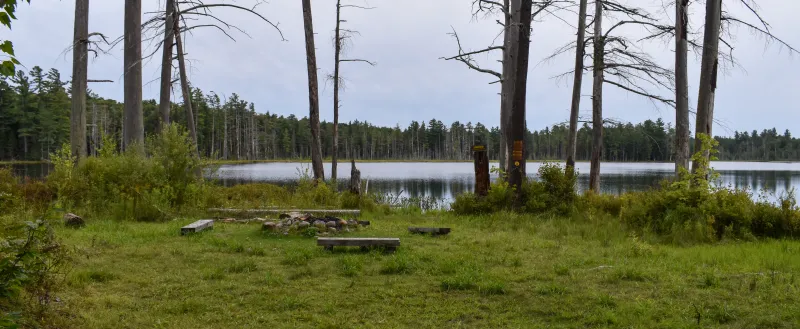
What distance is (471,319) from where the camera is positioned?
421 centimetres

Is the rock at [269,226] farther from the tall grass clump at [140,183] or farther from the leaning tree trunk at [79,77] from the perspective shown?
the leaning tree trunk at [79,77]

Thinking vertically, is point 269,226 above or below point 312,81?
below

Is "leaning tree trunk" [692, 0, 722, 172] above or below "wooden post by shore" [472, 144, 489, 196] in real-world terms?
above

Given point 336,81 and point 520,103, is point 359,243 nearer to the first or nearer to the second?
point 520,103

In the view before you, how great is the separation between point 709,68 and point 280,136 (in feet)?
321

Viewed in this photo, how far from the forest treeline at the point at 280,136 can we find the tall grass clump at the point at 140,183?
1740 inches

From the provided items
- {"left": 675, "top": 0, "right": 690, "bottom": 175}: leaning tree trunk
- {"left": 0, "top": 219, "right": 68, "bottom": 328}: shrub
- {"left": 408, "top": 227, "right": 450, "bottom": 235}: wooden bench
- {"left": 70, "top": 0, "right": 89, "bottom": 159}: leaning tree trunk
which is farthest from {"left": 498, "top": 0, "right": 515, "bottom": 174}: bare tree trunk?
{"left": 0, "top": 219, "right": 68, "bottom": 328}: shrub

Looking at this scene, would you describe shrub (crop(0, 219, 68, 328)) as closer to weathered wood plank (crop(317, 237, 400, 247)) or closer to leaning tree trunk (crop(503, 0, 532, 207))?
weathered wood plank (crop(317, 237, 400, 247))

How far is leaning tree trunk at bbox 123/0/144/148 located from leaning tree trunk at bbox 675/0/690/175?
44.1 ft

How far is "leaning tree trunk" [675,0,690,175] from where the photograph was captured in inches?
450

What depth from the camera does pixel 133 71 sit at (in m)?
13.0

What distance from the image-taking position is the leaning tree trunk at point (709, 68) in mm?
10430

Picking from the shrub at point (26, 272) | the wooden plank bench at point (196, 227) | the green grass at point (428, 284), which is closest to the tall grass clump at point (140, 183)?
the wooden plank bench at point (196, 227)

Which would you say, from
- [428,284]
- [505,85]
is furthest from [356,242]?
[505,85]
